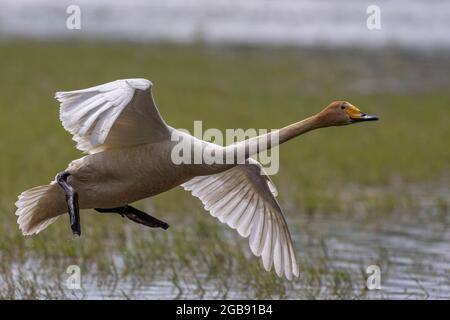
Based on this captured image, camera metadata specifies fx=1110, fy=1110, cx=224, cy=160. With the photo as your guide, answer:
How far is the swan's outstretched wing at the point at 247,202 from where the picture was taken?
9.49m

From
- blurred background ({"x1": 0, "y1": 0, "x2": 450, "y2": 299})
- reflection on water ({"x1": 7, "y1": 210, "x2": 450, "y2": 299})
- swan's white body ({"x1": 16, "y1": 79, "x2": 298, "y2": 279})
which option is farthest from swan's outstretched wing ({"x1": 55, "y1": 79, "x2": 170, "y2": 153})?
blurred background ({"x1": 0, "y1": 0, "x2": 450, "y2": 299})

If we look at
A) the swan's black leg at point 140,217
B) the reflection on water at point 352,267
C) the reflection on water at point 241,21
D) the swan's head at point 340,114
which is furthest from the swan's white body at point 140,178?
the reflection on water at point 241,21

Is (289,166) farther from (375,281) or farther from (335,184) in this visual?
(375,281)

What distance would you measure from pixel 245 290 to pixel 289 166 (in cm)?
615

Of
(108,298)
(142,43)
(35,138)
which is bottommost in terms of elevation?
(108,298)

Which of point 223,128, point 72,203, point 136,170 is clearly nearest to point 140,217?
point 136,170

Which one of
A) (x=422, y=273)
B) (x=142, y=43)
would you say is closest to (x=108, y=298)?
(x=422, y=273)

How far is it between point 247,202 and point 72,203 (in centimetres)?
186

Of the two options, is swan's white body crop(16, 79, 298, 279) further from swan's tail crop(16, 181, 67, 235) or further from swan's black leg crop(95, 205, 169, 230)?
swan's black leg crop(95, 205, 169, 230)

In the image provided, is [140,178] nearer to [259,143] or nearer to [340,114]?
[259,143]

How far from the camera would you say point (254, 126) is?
59.8ft

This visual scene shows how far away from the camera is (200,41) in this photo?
92.6ft

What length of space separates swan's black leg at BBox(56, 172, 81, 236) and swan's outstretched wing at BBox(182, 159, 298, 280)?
1454mm

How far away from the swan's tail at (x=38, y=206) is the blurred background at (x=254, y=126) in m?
0.49
